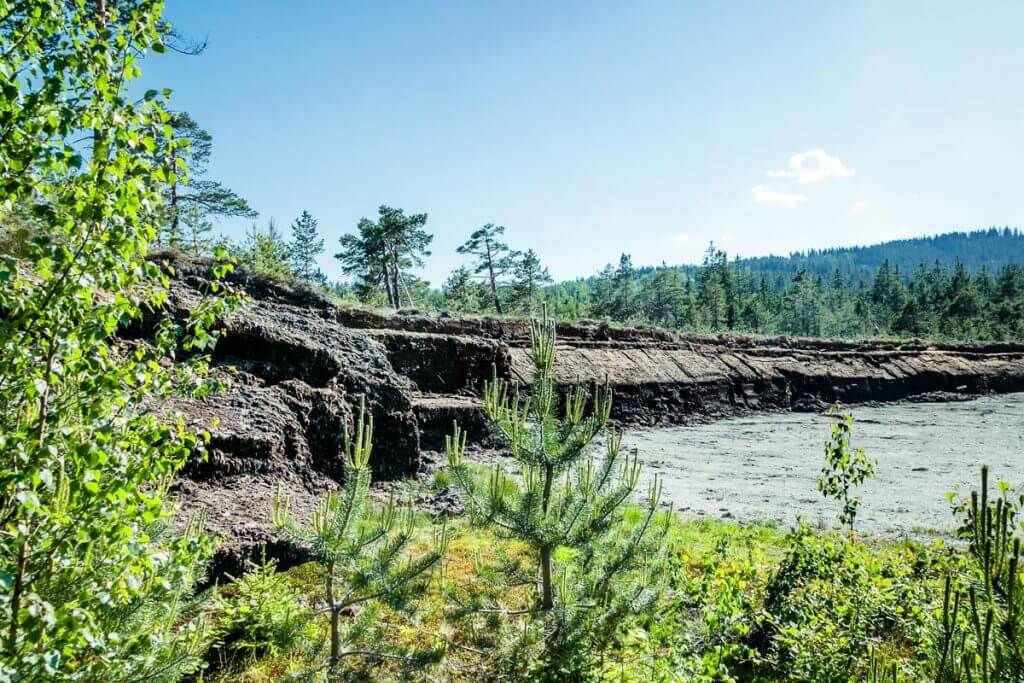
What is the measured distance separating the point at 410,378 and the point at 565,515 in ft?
40.3

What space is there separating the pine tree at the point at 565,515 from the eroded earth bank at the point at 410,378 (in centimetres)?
197

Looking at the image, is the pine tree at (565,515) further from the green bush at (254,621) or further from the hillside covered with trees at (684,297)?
the hillside covered with trees at (684,297)

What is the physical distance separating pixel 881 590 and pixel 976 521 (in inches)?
130

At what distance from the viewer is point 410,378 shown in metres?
16.0

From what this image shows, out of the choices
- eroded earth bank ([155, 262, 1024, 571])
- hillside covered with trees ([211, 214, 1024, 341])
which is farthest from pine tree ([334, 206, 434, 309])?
eroded earth bank ([155, 262, 1024, 571])

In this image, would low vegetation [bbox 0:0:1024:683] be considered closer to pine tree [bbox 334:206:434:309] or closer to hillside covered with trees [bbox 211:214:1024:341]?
hillside covered with trees [bbox 211:214:1024:341]

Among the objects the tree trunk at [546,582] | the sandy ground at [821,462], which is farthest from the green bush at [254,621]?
the sandy ground at [821,462]

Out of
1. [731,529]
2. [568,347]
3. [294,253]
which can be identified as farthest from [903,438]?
[294,253]

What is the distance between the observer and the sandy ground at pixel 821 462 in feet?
34.2

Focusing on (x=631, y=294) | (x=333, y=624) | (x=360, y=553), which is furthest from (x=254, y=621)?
(x=631, y=294)

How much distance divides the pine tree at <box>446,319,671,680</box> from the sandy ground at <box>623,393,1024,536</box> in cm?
408

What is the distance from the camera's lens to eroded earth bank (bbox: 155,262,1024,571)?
673cm

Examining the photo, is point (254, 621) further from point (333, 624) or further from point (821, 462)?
point (821, 462)

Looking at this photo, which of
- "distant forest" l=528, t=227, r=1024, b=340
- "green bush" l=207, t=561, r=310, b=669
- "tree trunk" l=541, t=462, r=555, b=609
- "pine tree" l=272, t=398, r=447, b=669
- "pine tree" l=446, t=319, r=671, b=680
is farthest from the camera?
"distant forest" l=528, t=227, r=1024, b=340
